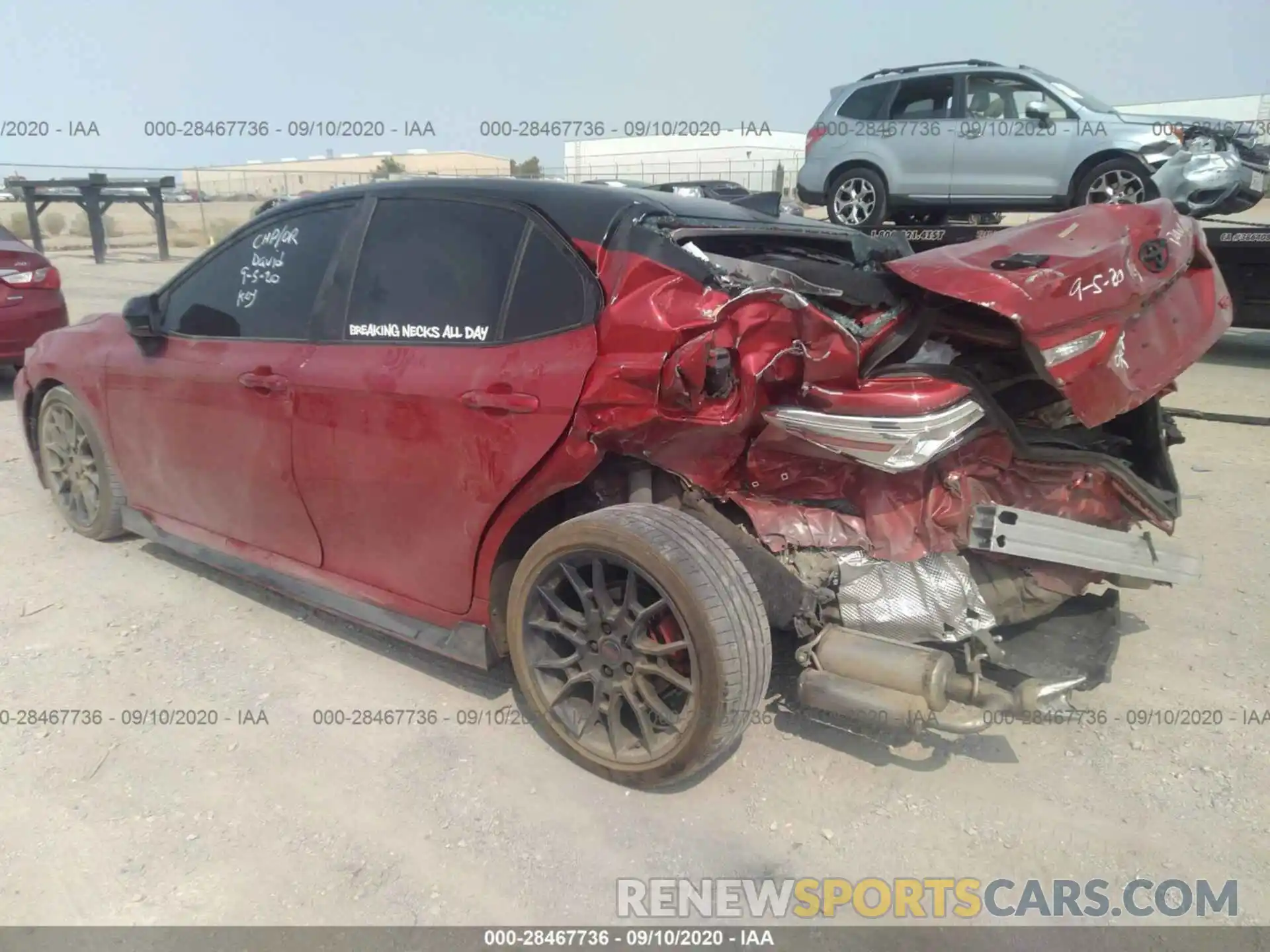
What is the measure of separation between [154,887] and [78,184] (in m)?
23.3

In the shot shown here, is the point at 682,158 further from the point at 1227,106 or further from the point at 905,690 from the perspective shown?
the point at 905,690

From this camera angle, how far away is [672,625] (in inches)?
111

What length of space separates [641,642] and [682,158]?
48.0m

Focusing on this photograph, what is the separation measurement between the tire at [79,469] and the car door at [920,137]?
8463 millimetres

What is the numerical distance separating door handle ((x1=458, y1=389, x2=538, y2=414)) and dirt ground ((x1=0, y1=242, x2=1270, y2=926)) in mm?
1149

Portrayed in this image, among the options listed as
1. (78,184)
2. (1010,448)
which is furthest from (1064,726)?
(78,184)

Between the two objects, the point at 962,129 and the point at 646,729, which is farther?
the point at 962,129

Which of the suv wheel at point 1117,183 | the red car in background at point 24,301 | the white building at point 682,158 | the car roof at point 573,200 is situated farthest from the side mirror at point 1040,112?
the white building at point 682,158

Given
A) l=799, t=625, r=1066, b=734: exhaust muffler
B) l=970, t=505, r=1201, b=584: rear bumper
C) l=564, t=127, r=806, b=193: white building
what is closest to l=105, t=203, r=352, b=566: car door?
l=799, t=625, r=1066, b=734: exhaust muffler

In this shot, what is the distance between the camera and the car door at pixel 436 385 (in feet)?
9.55

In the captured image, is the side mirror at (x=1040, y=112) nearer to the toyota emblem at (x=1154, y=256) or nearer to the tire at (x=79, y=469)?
the toyota emblem at (x=1154, y=256)

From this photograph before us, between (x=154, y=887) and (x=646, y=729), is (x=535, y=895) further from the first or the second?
(x=154, y=887)

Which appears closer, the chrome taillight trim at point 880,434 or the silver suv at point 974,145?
the chrome taillight trim at point 880,434

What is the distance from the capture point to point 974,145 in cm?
986
